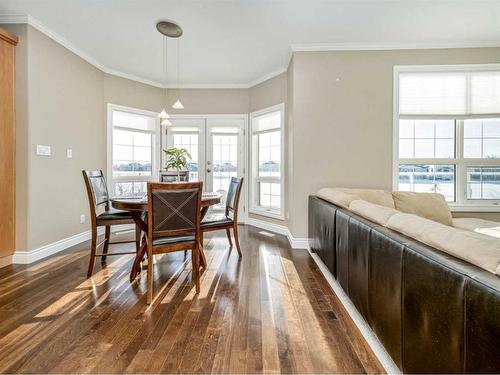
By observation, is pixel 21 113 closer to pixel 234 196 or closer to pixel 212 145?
pixel 234 196

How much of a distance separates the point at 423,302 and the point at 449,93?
3690mm

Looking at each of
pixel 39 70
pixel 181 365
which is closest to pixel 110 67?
pixel 39 70

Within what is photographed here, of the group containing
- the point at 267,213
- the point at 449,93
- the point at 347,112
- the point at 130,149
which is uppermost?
the point at 449,93

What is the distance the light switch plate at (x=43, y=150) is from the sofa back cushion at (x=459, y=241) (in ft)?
12.0

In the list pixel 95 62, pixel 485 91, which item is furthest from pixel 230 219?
pixel 485 91

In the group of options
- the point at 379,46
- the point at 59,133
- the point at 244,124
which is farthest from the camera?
the point at 244,124

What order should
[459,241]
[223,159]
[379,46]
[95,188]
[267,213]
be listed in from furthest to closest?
1. [223,159]
2. [267,213]
3. [379,46]
4. [95,188]
5. [459,241]

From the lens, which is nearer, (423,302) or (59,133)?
(423,302)

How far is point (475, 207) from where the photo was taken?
356cm

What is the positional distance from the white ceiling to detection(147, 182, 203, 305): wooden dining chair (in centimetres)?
197

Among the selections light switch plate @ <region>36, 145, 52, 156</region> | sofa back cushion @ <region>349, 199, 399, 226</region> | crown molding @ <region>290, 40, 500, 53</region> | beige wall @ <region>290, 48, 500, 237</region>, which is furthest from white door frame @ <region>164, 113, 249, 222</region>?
sofa back cushion @ <region>349, 199, 399, 226</region>

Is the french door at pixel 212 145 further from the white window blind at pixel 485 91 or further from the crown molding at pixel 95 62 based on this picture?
the white window blind at pixel 485 91

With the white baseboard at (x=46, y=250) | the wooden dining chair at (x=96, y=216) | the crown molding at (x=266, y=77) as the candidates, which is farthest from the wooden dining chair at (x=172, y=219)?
the crown molding at (x=266, y=77)

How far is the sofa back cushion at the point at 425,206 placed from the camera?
2.86m
